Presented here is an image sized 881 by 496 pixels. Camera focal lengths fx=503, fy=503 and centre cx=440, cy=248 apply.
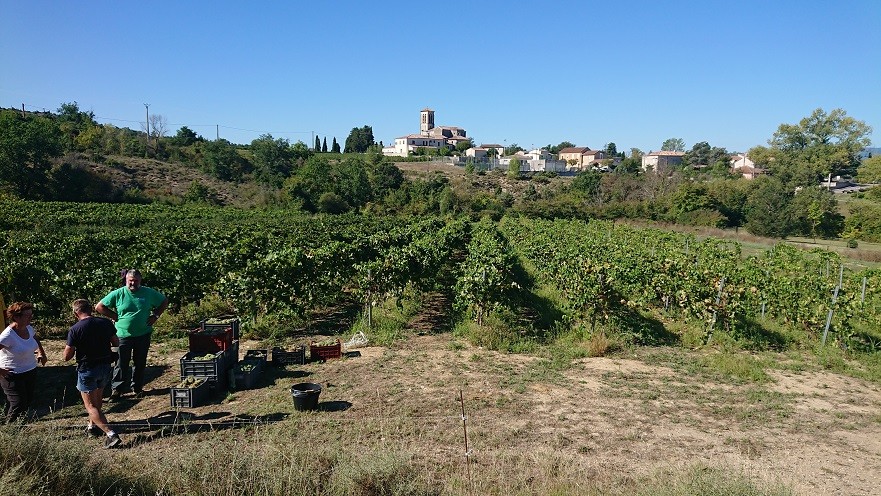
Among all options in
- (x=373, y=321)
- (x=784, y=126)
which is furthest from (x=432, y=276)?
(x=784, y=126)

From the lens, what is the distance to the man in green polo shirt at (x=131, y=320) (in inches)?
271

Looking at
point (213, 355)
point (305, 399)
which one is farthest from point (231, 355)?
point (305, 399)

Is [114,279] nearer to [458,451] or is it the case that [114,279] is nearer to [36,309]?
[36,309]

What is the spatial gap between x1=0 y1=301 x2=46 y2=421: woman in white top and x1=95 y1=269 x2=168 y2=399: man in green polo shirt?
3.24 feet

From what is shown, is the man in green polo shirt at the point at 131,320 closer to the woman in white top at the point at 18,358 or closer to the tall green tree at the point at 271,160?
the woman in white top at the point at 18,358

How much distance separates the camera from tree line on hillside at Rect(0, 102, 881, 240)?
4544 cm

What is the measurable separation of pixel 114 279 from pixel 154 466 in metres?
7.35

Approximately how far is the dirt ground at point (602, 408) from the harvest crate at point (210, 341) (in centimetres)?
64

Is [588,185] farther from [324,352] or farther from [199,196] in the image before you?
[324,352]

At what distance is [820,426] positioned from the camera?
678 cm

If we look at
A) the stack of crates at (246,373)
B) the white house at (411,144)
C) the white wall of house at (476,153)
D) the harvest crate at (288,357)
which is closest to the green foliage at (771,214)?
the harvest crate at (288,357)

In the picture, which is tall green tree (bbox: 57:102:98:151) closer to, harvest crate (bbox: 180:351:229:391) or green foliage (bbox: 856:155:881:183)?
harvest crate (bbox: 180:351:229:391)

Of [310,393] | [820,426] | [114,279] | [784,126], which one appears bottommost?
[820,426]

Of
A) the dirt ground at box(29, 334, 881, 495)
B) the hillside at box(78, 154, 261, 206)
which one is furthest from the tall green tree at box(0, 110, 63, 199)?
the dirt ground at box(29, 334, 881, 495)
